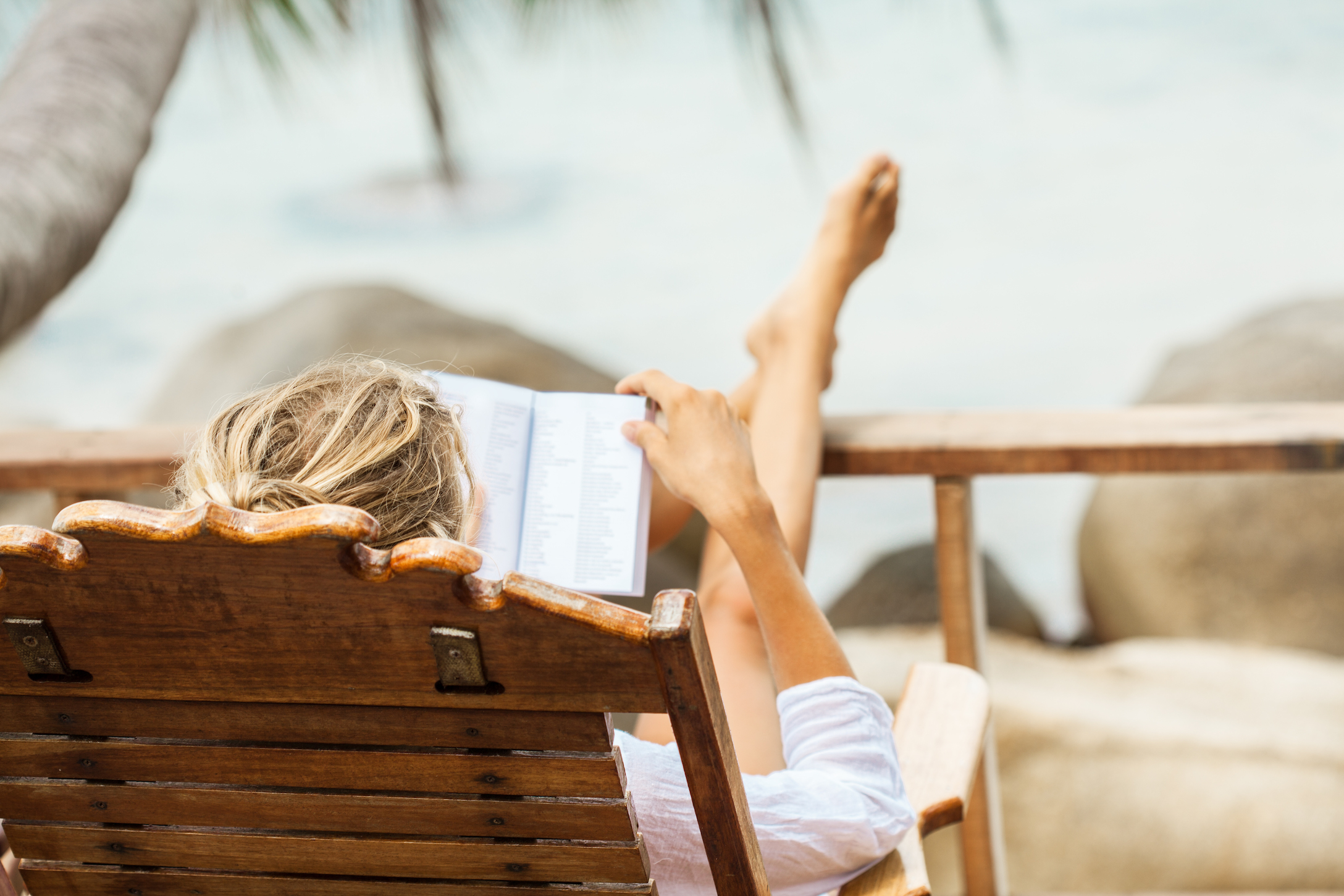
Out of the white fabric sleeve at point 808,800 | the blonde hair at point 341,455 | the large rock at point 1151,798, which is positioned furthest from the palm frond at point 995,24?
→ the blonde hair at point 341,455

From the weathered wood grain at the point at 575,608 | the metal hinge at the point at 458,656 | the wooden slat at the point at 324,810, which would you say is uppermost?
the weathered wood grain at the point at 575,608

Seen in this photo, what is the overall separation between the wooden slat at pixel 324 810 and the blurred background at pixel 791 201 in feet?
11.5

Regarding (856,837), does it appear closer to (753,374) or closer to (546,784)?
(546,784)

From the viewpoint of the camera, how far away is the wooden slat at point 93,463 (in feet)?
4.67

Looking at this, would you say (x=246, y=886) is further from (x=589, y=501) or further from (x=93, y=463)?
(x=93, y=463)

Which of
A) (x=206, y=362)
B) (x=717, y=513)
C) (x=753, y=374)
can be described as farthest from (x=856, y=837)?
(x=206, y=362)

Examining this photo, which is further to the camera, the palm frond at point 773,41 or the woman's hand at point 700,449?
the palm frond at point 773,41

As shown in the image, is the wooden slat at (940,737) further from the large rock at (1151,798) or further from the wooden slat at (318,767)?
the large rock at (1151,798)

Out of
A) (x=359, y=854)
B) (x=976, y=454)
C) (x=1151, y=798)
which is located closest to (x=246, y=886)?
(x=359, y=854)

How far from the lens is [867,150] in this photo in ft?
15.5

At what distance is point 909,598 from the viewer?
328 centimetres

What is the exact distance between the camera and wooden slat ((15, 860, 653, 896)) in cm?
63

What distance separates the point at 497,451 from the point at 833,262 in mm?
566

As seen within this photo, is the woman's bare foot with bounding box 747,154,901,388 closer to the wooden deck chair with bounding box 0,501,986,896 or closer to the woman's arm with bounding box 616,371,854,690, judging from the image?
the woman's arm with bounding box 616,371,854,690
